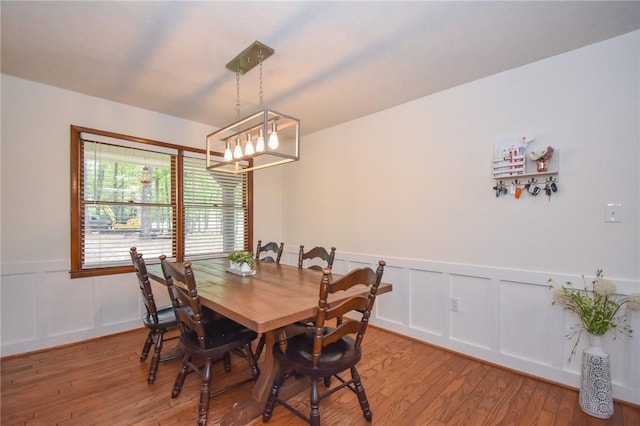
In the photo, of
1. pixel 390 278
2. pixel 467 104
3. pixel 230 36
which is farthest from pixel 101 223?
pixel 467 104

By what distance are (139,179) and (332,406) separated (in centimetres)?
303

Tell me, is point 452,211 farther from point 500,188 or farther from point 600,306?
point 600,306

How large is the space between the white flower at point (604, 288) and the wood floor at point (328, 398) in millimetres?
759

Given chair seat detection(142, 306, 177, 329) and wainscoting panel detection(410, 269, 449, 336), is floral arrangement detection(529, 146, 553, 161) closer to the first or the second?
wainscoting panel detection(410, 269, 449, 336)

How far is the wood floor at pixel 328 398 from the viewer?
1845 mm

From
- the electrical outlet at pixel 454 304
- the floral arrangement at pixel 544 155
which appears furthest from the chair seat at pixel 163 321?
the floral arrangement at pixel 544 155

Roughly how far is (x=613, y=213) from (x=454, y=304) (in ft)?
4.44

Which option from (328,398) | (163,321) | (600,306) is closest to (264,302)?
(328,398)

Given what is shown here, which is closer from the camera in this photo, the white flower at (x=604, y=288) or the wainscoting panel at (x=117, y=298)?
the white flower at (x=604, y=288)

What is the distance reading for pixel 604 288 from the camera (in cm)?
191

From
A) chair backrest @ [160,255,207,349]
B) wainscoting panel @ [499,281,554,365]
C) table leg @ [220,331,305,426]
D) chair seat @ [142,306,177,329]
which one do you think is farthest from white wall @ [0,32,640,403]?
chair backrest @ [160,255,207,349]

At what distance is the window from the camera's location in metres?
3.03

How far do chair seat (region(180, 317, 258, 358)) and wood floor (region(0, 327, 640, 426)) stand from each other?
1.42 feet

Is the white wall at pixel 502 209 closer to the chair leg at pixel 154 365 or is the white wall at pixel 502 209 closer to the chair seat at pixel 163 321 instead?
the chair seat at pixel 163 321
